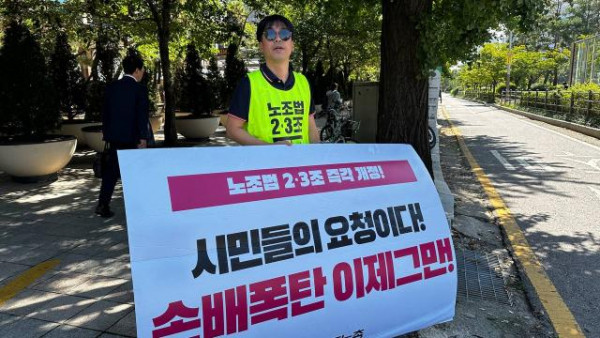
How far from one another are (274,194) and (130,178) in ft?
2.23

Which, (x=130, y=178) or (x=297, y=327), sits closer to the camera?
(x=130, y=178)

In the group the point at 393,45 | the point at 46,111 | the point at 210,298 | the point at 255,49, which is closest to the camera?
the point at 210,298

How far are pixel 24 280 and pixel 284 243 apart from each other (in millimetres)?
2478

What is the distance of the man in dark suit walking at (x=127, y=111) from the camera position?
4770 mm

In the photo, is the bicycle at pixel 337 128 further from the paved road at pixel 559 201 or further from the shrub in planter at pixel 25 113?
the shrub in planter at pixel 25 113

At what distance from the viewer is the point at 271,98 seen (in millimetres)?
2617

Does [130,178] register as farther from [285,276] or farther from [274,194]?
[285,276]

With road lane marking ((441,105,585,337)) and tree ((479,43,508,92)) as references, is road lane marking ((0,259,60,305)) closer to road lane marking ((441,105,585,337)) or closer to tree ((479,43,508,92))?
road lane marking ((441,105,585,337))

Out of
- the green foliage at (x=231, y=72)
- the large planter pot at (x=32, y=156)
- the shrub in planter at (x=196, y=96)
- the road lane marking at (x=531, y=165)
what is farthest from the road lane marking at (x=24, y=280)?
the green foliage at (x=231, y=72)

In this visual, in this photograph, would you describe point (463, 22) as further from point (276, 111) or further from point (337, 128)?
point (337, 128)

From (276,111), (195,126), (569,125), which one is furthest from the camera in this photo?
(569,125)

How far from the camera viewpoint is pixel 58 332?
279 centimetres

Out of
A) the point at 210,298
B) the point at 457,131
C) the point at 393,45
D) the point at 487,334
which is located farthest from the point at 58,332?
the point at 457,131

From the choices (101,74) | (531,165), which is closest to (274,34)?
(531,165)
